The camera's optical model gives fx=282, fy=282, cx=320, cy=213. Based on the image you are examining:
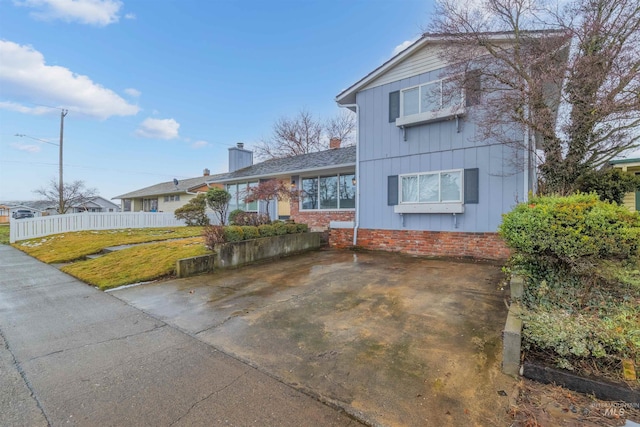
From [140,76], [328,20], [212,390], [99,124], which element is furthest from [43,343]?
[99,124]

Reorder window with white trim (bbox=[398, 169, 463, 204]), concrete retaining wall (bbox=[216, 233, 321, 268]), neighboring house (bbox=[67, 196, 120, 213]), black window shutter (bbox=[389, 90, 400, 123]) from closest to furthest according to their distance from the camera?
concrete retaining wall (bbox=[216, 233, 321, 268]) → window with white trim (bbox=[398, 169, 463, 204]) → black window shutter (bbox=[389, 90, 400, 123]) → neighboring house (bbox=[67, 196, 120, 213])

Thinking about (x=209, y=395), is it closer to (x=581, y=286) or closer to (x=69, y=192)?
(x=581, y=286)

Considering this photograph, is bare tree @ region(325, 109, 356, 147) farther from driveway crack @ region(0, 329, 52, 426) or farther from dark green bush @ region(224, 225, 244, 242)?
driveway crack @ region(0, 329, 52, 426)

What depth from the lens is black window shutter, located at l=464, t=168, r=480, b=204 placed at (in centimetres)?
770

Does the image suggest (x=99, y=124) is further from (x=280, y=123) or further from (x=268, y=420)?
(x=268, y=420)

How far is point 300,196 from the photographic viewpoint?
12.4 metres

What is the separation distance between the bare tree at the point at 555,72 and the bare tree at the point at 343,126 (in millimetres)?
19341

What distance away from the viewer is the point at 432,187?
8438mm

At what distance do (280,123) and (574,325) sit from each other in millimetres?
28146

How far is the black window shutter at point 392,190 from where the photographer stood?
9.03 meters

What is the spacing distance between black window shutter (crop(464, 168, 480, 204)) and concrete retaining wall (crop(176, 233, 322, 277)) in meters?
5.06

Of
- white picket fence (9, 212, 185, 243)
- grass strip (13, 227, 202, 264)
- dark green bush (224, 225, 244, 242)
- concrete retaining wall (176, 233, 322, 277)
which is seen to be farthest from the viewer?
white picket fence (9, 212, 185, 243)

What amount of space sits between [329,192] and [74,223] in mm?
12830

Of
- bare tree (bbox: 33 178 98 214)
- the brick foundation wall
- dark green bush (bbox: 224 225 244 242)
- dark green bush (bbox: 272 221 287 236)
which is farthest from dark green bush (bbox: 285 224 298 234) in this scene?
bare tree (bbox: 33 178 98 214)
